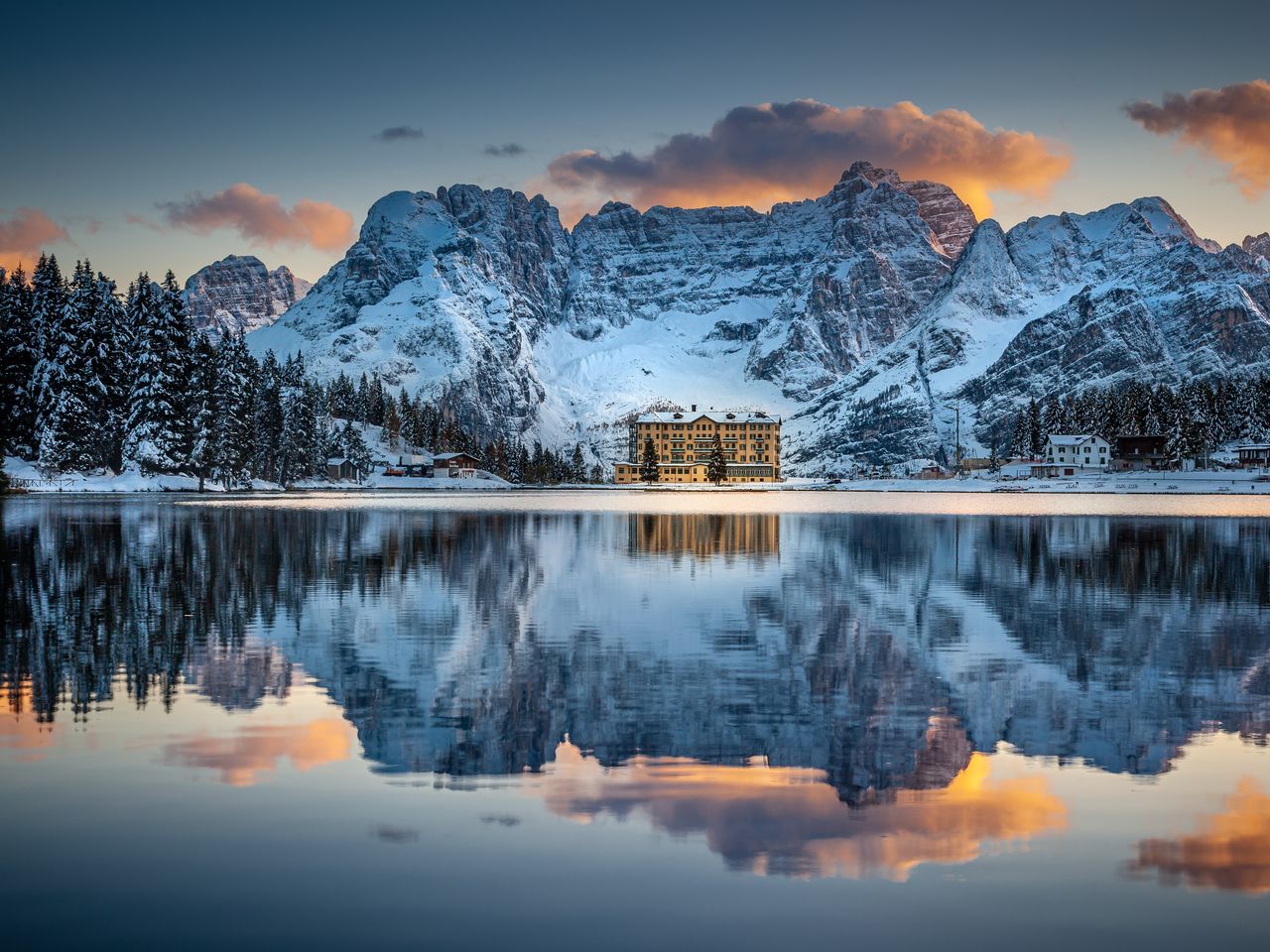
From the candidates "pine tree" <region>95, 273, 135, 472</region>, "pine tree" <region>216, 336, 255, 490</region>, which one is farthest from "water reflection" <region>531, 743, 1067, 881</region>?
"pine tree" <region>216, 336, 255, 490</region>

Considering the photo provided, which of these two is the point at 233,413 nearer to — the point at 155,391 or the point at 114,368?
the point at 155,391

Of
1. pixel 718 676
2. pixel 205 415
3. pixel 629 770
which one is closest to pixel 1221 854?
pixel 629 770

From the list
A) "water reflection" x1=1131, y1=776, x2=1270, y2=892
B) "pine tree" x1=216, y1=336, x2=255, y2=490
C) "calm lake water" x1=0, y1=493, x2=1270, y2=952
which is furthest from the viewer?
"pine tree" x1=216, y1=336, x2=255, y2=490

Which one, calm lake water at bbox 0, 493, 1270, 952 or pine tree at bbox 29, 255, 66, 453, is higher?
pine tree at bbox 29, 255, 66, 453

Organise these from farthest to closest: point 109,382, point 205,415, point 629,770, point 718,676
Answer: point 205,415
point 109,382
point 718,676
point 629,770

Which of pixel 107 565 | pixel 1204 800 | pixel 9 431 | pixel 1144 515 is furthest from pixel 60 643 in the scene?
pixel 9 431

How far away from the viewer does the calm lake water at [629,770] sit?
30.4 ft

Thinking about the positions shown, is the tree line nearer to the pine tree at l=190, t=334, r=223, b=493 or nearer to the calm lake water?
the pine tree at l=190, t=334, r=223, b=493

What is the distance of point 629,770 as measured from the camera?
13.6 metres

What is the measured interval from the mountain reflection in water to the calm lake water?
0.09m

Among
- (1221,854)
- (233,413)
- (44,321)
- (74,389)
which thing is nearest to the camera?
(1221,854)

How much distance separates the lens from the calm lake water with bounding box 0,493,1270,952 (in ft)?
30.4

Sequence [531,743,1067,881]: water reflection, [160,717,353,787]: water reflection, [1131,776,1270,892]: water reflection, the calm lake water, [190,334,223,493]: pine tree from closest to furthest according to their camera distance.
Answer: the calm lake water < [1131,776,1270,892]: water reflection < [531,743,1067,881]: water reflection < [160,717,353,787]: water reflection < [190,334,223,493]: pine tree

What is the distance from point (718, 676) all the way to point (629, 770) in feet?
20.6
